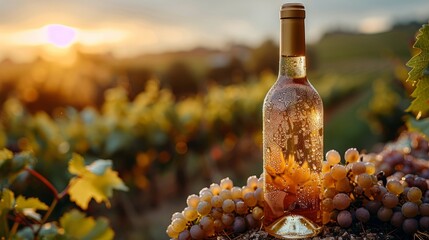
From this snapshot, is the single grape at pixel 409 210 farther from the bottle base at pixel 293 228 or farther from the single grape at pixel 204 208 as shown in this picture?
the single grape at pixel 204 208

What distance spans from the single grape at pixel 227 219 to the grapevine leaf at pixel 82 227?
32cm

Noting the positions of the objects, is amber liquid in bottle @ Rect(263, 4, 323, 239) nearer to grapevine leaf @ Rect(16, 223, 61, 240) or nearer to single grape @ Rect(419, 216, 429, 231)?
single grape @ Rect(419, 216, 429, 231)

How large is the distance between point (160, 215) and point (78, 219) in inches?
264

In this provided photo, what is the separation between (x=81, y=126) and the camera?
680 centimetres

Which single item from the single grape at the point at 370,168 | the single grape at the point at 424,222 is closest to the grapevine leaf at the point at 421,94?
the single grape at the point at 370,168

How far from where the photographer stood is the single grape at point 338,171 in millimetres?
1553

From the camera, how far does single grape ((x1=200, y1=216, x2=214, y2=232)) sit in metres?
1.56

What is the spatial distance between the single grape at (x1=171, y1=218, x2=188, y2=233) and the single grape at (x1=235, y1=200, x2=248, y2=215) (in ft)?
0.51

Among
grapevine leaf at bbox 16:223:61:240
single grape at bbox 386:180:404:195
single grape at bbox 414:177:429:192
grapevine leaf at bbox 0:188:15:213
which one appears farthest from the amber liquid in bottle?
grapevine leaf at bbox 0:188:15:213

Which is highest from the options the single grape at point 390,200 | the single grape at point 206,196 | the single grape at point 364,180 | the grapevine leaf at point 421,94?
the grapevine leaf at point 421,94

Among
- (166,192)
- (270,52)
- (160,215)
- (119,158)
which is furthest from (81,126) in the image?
(270,52)

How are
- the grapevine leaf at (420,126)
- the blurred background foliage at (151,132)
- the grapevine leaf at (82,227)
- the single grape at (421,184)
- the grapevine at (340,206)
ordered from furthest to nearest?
the blurred background foliage at (151,132) < the grapevine leaf at (420,126) < the single grape at (421,184) < the grapevine at (340,206) < the grapevine leaf at (82,227)

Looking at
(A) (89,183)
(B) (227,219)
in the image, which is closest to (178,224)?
(B) (227,219)

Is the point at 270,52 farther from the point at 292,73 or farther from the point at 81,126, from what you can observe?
the point at 292,73
